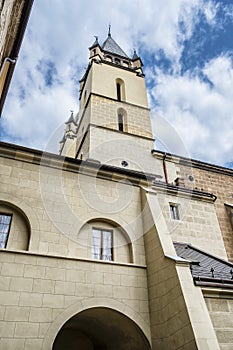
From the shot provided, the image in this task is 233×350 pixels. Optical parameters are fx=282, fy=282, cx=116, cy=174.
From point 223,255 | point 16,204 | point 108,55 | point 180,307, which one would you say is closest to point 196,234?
point 223,255

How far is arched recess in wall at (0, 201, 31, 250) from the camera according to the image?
26.7 ft

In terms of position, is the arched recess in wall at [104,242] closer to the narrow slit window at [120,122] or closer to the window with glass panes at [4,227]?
the window with glass panes at [4,227]

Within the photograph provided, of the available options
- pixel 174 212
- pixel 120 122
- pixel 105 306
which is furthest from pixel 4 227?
pixel 120 122

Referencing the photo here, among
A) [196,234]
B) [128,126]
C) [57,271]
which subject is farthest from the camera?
[128,126]

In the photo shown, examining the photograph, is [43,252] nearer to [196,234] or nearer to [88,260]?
[88,260]

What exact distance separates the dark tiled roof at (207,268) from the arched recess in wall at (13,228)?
16.4ft

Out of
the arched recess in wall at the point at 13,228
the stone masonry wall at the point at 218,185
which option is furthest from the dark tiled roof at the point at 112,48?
the arched recess in wall at the point at 13,228

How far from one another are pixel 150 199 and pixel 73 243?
3.25m

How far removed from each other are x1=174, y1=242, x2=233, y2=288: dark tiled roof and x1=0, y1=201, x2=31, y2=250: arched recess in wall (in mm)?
4995

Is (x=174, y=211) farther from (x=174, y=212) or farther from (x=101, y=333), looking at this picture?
(x=101, y=333)

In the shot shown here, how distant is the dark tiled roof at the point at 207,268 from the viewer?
7789mm

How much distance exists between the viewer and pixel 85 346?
1031 cm

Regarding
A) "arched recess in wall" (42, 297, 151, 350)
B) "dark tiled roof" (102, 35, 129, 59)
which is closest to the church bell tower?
"dark tiled roof" (102, 35, 129, 59)

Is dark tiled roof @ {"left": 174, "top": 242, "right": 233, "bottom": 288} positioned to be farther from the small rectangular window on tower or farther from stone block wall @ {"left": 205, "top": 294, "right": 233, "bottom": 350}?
the small rectangular window on tower
